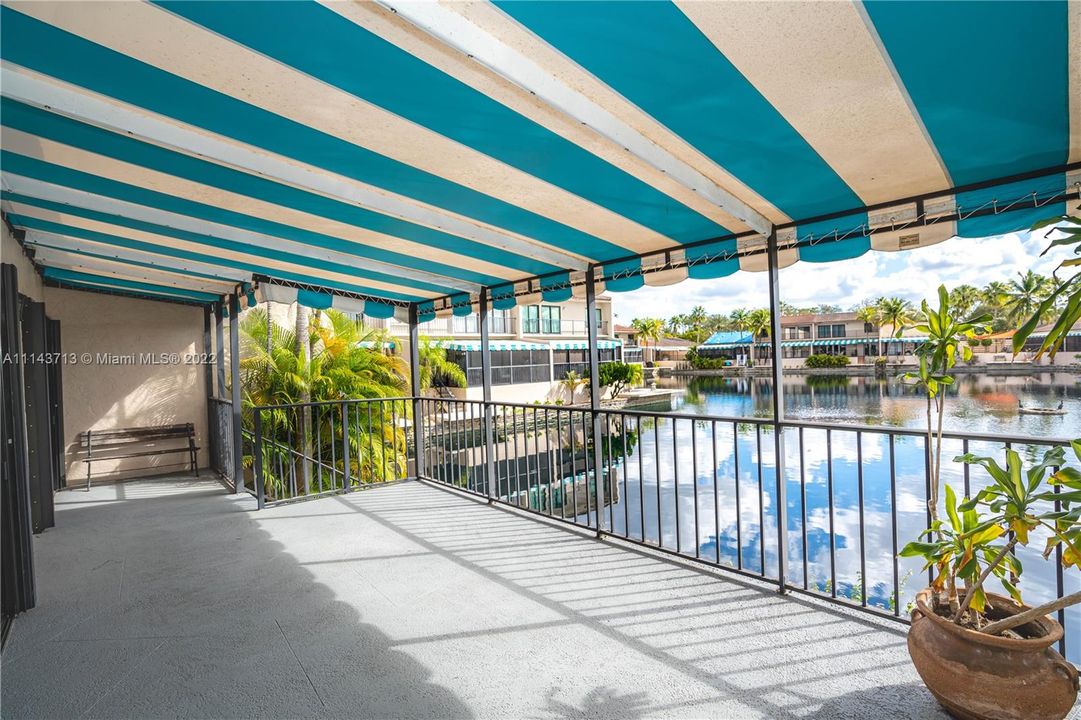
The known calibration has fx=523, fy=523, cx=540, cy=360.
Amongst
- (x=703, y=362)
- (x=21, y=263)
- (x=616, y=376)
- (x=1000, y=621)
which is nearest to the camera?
(x=1000, y=621)

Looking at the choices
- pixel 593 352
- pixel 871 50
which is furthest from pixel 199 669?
pixel 871 50

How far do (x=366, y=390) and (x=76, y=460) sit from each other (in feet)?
13.2

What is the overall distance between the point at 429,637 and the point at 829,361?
4874 centimetres

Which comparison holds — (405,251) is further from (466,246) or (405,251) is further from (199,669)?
(199,669)

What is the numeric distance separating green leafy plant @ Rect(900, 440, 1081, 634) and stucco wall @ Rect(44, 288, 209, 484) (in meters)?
8.24

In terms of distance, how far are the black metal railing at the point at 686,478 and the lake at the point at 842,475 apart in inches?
5.2

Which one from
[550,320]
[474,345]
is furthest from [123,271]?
[550,320]

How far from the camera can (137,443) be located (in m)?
6.94

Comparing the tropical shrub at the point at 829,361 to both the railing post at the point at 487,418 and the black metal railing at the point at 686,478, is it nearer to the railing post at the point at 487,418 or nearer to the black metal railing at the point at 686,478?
the black metal railing at the point at 686,478

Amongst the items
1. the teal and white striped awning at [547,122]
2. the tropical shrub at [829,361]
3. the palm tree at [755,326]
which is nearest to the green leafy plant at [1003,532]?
the teal and white striped awning at [547,122]

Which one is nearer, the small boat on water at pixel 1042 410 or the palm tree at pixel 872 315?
the small boat on water at pixel 1042 410

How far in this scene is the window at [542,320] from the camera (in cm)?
3000

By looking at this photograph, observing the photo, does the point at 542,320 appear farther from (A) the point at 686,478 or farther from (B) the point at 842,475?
(B) the point at 842,475

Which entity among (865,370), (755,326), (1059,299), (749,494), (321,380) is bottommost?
(749,494)
